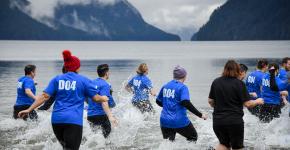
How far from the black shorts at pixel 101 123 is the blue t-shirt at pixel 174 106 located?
5.77 feet

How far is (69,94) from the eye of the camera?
748 centimetres

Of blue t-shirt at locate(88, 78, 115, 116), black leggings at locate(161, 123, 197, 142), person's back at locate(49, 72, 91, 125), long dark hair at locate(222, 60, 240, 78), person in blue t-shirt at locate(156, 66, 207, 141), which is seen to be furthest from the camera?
blue t-shirt at locate(88, 78, 115, 116)

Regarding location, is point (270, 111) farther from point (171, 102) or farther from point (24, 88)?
point (24, 88)

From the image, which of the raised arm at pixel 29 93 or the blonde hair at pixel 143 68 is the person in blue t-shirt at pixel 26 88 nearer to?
the raised arm at pixel 29 93

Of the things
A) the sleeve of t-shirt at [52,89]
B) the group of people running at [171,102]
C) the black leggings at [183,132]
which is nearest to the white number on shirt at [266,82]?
the black leggings at [183,132]

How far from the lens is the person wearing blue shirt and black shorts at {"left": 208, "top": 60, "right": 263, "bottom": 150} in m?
7.73

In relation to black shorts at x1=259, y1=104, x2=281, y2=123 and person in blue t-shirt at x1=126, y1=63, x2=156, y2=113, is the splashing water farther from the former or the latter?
Result: person in blue t-shirt at x1=126, y1=63, x2=156, y2=113

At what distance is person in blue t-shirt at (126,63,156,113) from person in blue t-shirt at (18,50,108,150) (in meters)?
6.76

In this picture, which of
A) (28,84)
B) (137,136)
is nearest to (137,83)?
(137,136)

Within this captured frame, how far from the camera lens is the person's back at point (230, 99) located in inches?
305

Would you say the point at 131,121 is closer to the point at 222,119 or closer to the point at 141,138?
the point at 141,138

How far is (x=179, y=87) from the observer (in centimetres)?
919

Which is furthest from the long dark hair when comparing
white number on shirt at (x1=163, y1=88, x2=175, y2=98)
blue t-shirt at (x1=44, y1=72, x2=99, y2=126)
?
blue t-shirt at (x1=44, y1=72, x2=99, y2=126)

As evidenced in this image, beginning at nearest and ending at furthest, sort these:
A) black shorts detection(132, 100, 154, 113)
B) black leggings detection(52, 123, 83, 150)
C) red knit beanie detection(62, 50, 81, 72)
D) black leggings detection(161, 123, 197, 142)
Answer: black leggings detection(52, 123, 83, 150) → red knit beanie detection(62, 50, 81, 72) → black leggings detection(161, 123, 197, 142) → black shorts detection(132, 100, 154, 113)
